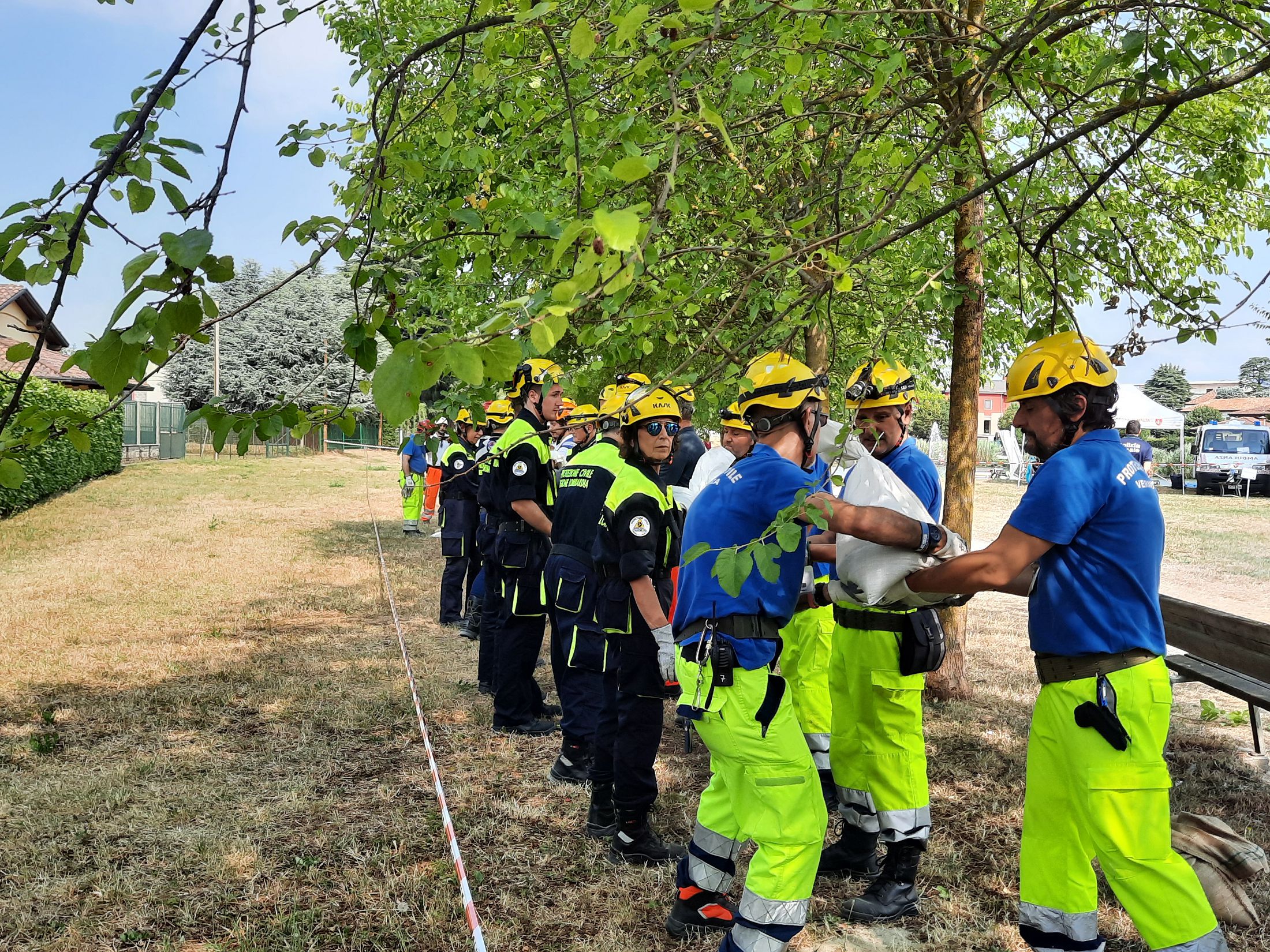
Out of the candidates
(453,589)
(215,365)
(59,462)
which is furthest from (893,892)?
(215,365)

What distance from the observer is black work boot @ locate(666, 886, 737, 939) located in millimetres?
3805

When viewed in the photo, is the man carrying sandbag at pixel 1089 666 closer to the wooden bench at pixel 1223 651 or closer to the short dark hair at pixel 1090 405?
the short dark hair at pixel 1090 405

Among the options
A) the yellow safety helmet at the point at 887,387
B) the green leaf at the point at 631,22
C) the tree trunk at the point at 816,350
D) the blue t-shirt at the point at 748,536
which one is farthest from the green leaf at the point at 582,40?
the tree trunk at the point at 816,350

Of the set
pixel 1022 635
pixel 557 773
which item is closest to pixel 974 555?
pixel 557 773

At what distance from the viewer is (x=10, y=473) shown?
2.15 metres

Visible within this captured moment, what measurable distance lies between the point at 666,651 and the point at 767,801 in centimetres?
129

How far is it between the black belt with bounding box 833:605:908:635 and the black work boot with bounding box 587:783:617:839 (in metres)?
1.59

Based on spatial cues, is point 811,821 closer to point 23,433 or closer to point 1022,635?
point 23,433

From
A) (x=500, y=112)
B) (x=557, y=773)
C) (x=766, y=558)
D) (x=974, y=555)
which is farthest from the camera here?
(x=557, y=773)

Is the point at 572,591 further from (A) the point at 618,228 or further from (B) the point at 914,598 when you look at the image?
(A) the point at 618,228

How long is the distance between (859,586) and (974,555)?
0.38 metres

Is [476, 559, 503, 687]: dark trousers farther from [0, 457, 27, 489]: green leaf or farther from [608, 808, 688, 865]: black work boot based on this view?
[0, 457, 27, 489]: green leaf

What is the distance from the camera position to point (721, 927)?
151 inches

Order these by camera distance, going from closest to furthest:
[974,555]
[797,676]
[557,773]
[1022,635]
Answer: [974,555]
[797,676]
[557,773]
[1022,635]
